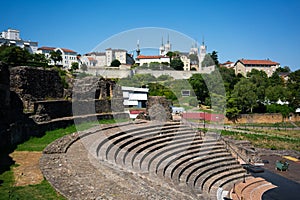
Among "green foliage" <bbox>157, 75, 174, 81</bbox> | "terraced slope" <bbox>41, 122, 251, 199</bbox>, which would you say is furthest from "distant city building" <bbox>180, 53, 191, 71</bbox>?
"terraced slope" <bbox>41, 122, 251, 199</bbox>

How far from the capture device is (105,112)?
18.5 metres

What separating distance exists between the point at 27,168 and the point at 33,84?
25.1ft

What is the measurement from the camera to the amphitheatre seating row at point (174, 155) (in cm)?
982

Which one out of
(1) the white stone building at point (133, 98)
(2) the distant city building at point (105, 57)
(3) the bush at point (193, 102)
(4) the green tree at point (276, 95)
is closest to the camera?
(1) the white stone building at point (133, 98)

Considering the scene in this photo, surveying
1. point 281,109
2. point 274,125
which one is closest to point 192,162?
point 274,125

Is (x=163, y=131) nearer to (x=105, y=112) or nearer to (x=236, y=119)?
(x=105, y=112)

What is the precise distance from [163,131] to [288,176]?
753cm

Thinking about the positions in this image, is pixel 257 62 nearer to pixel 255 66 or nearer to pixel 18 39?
pixel 255 66

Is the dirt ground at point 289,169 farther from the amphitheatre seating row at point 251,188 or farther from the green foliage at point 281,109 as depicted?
the green foliage at point 281,109

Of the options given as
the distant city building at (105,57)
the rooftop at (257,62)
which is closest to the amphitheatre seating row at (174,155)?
the distant city building at (105,57)

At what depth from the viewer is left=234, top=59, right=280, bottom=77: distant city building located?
8056 cm

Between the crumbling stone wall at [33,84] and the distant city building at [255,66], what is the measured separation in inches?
2814

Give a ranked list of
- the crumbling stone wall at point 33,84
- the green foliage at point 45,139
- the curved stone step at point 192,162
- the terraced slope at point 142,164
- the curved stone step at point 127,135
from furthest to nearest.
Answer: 1. the crumbling stone wall at point 33,84
2. the curved stone step at point 192,162
3. the curved stone step at point 127,135
4. the green foliage at point 45,139
5. the terraced slope at point 142,164

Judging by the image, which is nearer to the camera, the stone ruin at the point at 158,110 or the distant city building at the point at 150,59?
the stone ruin at the point at 158,110
